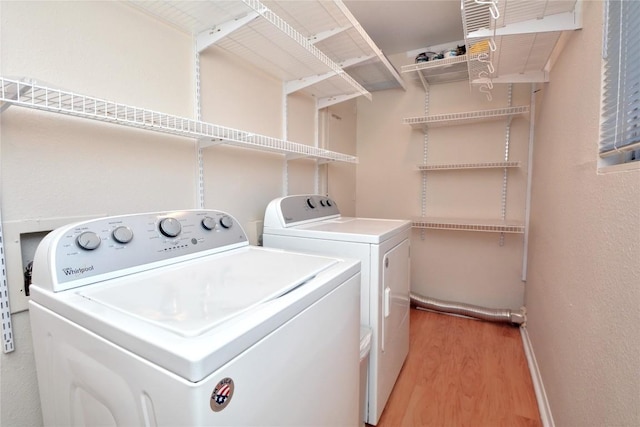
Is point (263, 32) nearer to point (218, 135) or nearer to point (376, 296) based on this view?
point (218, 135)

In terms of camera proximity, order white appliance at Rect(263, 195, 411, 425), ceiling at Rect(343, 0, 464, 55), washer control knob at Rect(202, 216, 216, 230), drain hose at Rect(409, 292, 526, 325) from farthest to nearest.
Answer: drain hose at Rect(409, 292, 526, 325), ceiling at Rect(343, 0, 464, 55), white appliance at Rect(263, 195, 411, 425), washer control knob at Rect(202, 216, 216, 230)

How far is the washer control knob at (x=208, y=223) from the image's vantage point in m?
1.14

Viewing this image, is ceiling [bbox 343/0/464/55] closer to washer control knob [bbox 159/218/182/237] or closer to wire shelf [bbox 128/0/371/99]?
wire shelf [bbox 128/0/371/99]

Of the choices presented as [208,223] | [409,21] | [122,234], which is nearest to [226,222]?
[208,223]

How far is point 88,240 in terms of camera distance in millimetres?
805

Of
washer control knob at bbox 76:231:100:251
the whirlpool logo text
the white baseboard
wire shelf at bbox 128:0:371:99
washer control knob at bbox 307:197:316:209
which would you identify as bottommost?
the white baseboard

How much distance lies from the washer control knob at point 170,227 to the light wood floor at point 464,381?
1.40m

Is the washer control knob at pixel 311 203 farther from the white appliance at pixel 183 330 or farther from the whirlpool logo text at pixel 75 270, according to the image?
the whirlpool logo text at pixel 75 270

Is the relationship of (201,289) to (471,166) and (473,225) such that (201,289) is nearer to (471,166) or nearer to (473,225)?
(473,225)

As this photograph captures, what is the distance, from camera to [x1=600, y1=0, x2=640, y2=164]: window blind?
812 millimetres

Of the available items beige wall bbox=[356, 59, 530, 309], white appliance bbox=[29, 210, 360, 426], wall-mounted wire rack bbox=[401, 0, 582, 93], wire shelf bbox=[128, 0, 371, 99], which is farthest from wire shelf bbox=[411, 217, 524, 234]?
white appliance bbox=[29, 210, 360, 426]

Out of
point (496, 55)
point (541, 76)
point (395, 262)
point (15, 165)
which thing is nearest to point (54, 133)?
point (15, 165)

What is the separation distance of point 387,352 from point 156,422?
4.31 ft

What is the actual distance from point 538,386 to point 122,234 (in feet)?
7.25
